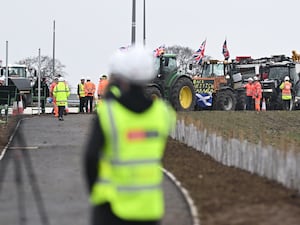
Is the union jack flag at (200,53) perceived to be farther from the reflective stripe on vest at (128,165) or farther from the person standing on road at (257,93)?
the reflective stripe on vest at (128,165)

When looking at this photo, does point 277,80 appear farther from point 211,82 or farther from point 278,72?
point 211,82

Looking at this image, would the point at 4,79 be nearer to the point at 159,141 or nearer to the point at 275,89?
the point at 275,89

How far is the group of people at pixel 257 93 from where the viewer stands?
122 feet

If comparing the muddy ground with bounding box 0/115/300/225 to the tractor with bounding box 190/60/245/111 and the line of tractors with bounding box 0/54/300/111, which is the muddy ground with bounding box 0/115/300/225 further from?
the tractor with bounding box 190/60/245/111

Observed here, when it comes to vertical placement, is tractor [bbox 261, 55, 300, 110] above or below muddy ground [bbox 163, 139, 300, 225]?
above

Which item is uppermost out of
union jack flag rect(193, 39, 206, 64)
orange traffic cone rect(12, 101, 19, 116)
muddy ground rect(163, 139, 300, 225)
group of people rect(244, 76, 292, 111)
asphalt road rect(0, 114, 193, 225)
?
union jack flag rect(193, 39, 206, 64)

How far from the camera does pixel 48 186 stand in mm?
13188

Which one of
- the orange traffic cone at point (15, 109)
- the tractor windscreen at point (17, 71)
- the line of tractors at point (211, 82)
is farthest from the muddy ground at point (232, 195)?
the tractor windscreen at point (17, 71)

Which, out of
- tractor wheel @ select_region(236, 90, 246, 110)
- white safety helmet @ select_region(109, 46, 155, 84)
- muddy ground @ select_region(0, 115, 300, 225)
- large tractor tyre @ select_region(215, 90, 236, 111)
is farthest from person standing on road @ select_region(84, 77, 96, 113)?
white safety helmet @ select_region(109, 46, 155, 84)

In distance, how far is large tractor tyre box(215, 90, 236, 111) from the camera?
36.5 meters

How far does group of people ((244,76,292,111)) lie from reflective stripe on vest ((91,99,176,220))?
3231 cm

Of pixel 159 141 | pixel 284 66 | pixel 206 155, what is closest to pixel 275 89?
pixel 284 66

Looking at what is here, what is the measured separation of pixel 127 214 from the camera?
4945mm

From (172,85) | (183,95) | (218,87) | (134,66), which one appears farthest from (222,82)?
(134,66)
